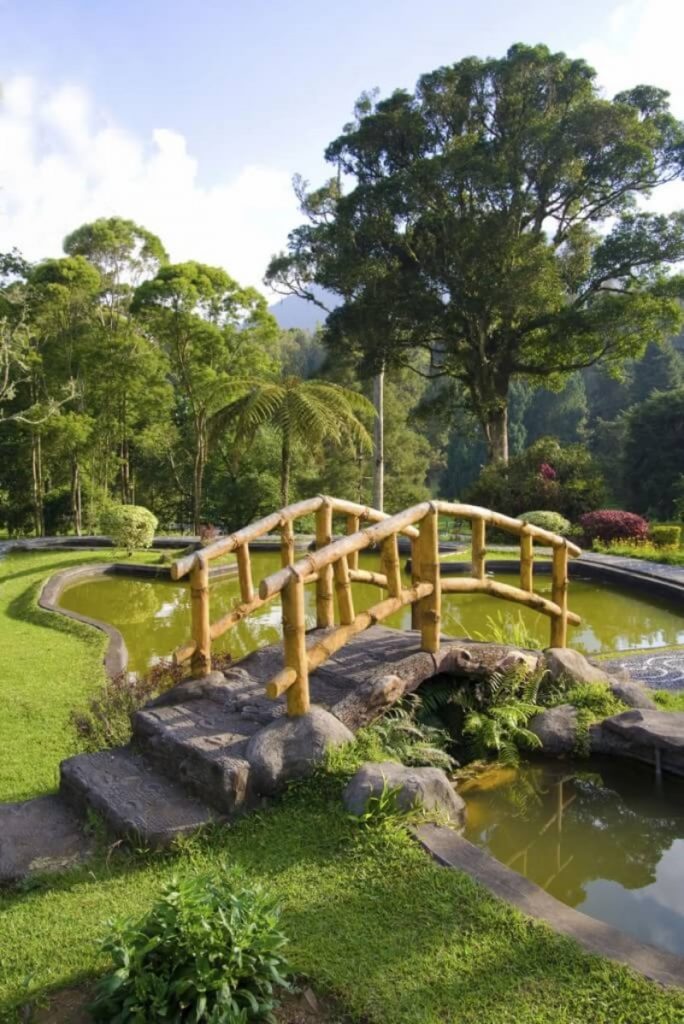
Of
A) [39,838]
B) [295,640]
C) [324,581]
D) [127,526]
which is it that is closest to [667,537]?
[127,526]

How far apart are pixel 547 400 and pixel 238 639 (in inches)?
1613

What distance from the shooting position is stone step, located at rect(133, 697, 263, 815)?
341 centimetres

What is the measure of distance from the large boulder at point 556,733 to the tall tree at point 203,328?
1119cm

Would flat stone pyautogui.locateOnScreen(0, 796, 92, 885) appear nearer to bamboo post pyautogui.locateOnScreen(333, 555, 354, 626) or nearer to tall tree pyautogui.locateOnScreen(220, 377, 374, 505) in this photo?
bamboo post pyautogui.locateOnScreen(333, 555, 354, 626)

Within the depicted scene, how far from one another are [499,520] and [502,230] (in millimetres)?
14701

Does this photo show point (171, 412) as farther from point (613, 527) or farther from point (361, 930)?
point (361, 930)

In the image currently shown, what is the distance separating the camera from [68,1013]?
2.24m

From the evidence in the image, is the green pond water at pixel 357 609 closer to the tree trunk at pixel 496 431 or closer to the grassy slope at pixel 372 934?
the grassy slope at pixel 372 934

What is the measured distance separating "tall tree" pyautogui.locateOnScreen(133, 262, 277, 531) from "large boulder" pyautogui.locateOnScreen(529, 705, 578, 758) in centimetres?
1119

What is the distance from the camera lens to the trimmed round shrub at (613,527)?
1437 centimetres

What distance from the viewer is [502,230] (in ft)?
58.7

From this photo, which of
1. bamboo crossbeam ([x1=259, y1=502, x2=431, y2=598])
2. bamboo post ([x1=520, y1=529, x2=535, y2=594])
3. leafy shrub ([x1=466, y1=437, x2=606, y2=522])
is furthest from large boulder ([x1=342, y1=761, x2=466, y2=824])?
leafy shrub ([x1=466, y1=437, x2=606, y2=522])

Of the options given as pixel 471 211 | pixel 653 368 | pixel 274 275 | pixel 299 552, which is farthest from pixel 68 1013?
pixel 653 368

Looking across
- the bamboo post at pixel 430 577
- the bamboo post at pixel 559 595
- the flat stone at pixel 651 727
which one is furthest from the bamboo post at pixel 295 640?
the bamboo post at pixel 559 595
